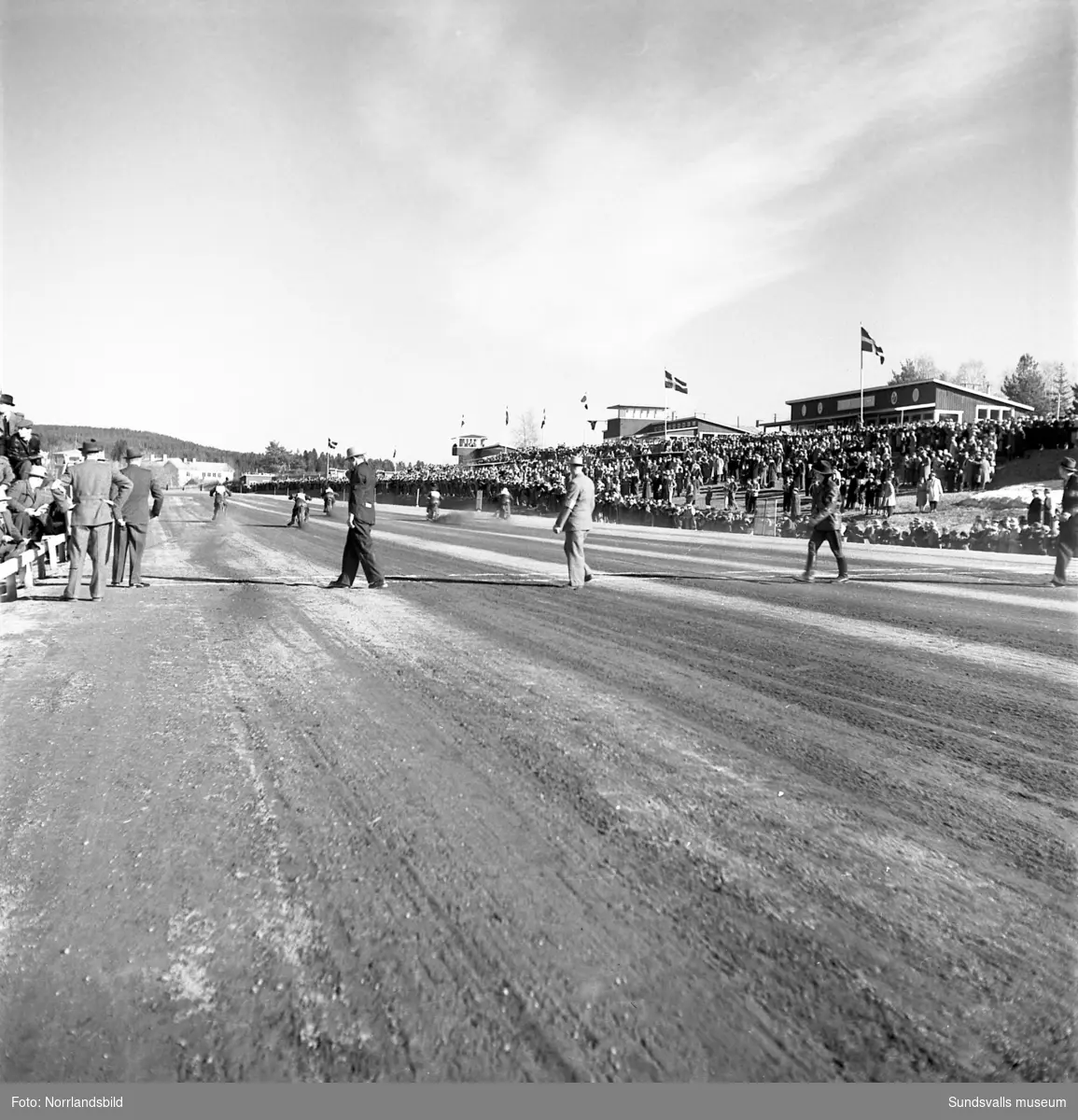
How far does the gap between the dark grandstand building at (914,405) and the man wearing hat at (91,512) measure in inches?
1748

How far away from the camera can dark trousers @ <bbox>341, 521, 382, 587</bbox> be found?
9.80 meters

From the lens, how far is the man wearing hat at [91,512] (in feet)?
29.0

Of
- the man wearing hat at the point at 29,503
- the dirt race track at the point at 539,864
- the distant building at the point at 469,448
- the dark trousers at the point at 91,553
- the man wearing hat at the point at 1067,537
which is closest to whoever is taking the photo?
the dirt race track at the point at 539,864

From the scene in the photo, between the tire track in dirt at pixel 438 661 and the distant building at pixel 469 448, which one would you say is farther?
the distant building at pixel 469 448

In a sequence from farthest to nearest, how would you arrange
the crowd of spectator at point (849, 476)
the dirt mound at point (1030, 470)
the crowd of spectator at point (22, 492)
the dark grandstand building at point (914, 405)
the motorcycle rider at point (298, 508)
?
the dark grandstand building at point (914, 405), the motorcycle rider at point (298, 508), the dirt mound at point (1030, 470), the crowd of spectator at point (849, 476), the crowd of spectator at point (22, 492)

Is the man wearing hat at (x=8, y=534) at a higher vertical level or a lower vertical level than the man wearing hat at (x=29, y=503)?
lower

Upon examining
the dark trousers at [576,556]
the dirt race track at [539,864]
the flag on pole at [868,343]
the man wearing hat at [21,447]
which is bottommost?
the dirt race track at [539,864]

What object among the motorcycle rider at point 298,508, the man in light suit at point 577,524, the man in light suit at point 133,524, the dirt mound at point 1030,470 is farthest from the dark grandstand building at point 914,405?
the man in light suit at point 133,524

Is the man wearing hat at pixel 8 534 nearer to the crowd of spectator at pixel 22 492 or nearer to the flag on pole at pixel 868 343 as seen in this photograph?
the crowd of spectator at pixel 22 492

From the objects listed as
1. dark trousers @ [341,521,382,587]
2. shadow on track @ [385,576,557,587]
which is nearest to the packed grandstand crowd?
dark trousers @ [341,521,382,587]

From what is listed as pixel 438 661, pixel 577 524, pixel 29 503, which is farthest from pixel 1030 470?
pixel 29 503

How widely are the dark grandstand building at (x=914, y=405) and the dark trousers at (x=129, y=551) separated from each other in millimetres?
43681

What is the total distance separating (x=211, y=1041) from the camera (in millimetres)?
1777

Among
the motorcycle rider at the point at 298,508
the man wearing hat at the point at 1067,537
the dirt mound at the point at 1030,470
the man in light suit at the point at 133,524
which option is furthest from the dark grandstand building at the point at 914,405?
the man in light suit at the point at 133,524
